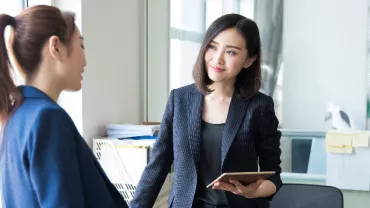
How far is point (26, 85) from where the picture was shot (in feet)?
3.22

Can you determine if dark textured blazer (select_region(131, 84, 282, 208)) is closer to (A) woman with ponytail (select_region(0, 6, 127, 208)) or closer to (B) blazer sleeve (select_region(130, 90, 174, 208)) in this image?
(B) blazer sleeve (select_region(130, 90, 174, 208))

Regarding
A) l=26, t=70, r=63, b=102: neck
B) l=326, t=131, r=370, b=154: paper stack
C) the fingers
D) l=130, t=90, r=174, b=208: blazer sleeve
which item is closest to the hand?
the fingers

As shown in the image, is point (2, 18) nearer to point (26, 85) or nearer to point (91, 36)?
point (26, 85)

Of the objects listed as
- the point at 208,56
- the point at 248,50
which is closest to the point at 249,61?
the point at 248,50

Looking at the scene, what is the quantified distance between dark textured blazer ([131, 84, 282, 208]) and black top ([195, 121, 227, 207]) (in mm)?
21

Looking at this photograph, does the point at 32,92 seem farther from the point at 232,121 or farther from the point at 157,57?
the point at 157,57

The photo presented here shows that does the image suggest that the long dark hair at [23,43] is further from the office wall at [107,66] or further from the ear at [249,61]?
the office wall at [107,66]

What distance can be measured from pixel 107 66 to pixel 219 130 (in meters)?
0.97

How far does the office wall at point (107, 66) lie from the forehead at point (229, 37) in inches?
31.2

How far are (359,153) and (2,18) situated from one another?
192 cm

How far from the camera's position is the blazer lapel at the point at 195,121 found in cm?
137

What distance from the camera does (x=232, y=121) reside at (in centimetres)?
138

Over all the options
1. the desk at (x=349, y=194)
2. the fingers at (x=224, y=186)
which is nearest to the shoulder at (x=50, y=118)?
the fingers at (x=224, y=186)

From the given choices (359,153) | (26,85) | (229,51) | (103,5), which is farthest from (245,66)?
(359,153)
